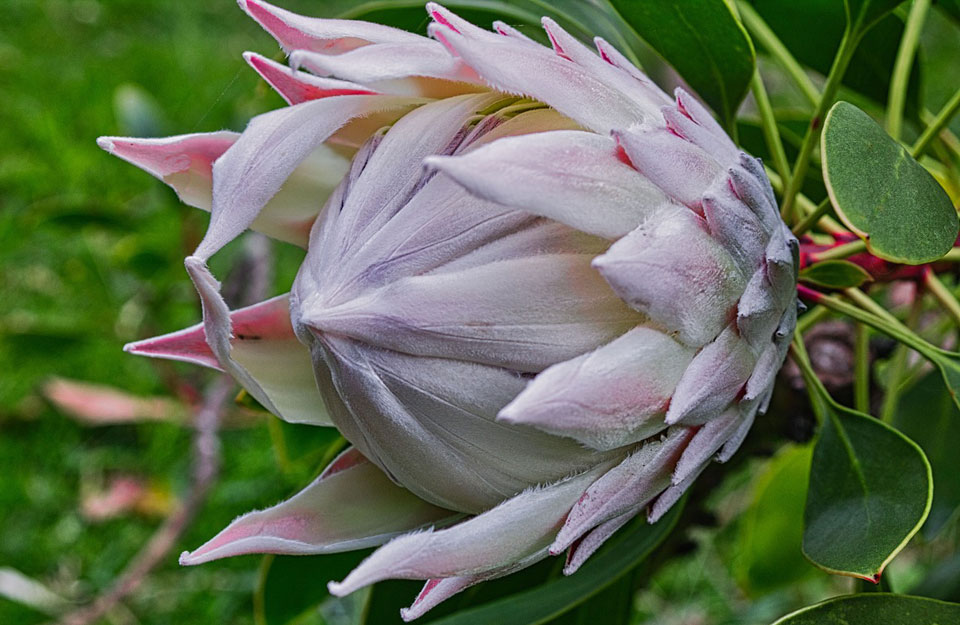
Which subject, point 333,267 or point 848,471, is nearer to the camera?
point 333,267

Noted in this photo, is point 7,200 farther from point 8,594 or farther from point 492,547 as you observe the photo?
point 492,547

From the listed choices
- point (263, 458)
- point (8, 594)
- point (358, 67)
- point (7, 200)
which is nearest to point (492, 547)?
point (358, 67)

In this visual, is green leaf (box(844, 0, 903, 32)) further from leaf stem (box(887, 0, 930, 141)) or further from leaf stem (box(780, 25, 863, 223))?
leaf stem (box(887, 0, 930, 141))

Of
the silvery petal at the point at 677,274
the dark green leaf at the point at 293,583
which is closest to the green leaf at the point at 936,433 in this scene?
the silvery petal at the point at 677,274

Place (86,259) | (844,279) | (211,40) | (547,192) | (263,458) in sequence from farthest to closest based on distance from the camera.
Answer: (211,40) → (86,259) → (263,458) → (844,279) → (547,192)

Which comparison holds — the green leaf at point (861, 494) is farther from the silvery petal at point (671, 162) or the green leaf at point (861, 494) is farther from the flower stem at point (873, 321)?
the silvery petal at point (671, 162)
